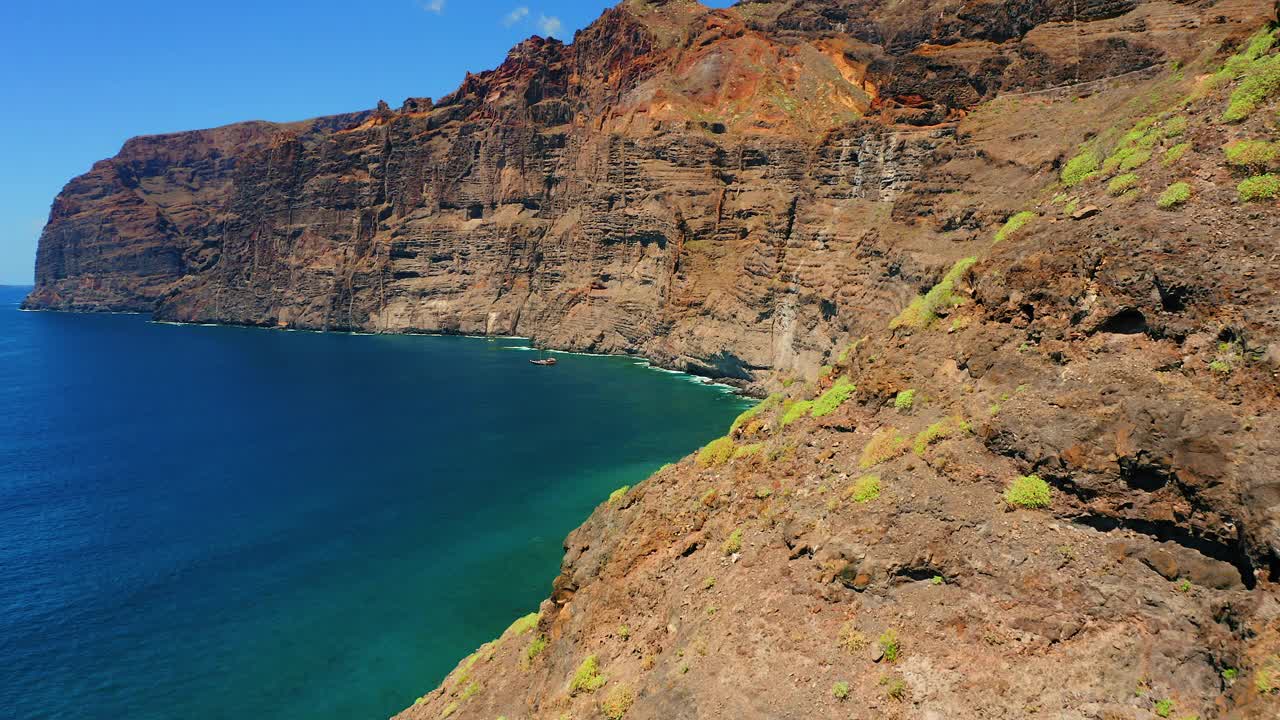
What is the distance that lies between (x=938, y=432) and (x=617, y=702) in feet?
26.7

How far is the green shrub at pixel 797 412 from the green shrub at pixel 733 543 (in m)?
3.36

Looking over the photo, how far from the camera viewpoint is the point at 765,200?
125m

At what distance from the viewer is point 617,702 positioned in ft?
43.2

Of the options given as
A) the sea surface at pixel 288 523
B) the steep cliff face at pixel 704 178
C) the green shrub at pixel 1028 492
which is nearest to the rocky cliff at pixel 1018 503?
the green shrub at pixel 1028 492

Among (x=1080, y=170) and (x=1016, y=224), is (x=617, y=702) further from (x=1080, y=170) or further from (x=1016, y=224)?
(x=1080, y=170)

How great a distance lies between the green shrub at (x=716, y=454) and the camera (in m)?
18.2

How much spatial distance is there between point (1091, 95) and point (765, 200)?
7558 cm

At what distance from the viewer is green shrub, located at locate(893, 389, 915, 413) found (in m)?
14.8

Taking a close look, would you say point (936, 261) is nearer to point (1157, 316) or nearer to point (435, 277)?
point (1157, 316)

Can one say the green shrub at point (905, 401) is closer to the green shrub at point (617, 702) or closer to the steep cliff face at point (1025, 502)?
the steep cliff face at point (1025, 502)

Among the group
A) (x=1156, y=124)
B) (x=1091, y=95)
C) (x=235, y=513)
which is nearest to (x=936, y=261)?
(x=1091, y=95)

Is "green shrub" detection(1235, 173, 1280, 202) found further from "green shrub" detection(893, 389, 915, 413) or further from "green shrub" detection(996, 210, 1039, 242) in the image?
"green shrub" detection(893, 389, 915, 413)

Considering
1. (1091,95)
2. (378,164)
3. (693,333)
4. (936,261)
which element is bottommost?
(693,333)

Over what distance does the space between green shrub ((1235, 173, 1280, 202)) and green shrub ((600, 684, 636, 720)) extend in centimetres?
1395
